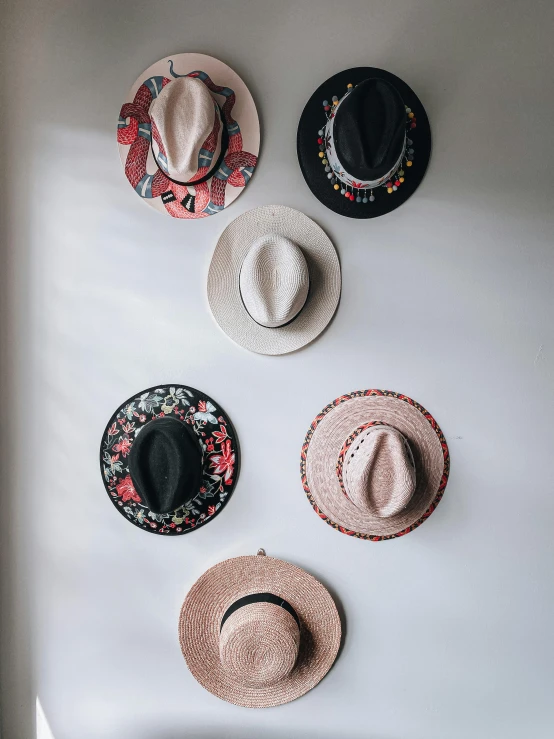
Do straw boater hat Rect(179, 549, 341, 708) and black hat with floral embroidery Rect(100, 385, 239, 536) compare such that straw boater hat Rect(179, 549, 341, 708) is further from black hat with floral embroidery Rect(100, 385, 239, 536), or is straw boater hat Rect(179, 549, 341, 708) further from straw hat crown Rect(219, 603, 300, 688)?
black hat with floral embroidery Rect(100, 385, 239, 536)

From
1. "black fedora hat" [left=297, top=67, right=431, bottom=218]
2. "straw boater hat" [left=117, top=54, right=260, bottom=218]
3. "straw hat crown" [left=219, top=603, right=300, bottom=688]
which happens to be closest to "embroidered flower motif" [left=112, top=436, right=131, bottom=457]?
"straw hat crown" [left=219, top=603, right=300, bottom=688]

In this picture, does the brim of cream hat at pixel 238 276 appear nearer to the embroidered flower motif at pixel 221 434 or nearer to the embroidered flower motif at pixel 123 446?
the embroidered flower motif at pixel 221 434

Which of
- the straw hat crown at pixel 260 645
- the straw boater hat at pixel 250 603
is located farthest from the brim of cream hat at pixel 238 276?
the straw hat crown at pixel 260 645

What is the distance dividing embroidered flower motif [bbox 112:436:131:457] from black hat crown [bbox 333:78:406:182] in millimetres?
1015

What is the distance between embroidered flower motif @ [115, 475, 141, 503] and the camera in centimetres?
163

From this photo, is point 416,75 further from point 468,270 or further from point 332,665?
point 332,665

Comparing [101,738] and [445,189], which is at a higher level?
[445,189]

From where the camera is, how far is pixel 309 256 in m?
1.64

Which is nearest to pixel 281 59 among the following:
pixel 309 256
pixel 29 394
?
pixel 309 256

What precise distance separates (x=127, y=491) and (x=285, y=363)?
0.62 metres

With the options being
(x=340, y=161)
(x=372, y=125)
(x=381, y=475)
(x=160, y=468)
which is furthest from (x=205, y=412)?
(x=372, y=125)

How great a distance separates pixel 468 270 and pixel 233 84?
2.98 feet

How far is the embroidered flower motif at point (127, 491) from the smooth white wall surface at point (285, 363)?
90mm

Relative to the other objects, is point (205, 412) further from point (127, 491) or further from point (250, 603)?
point (250, 603)
